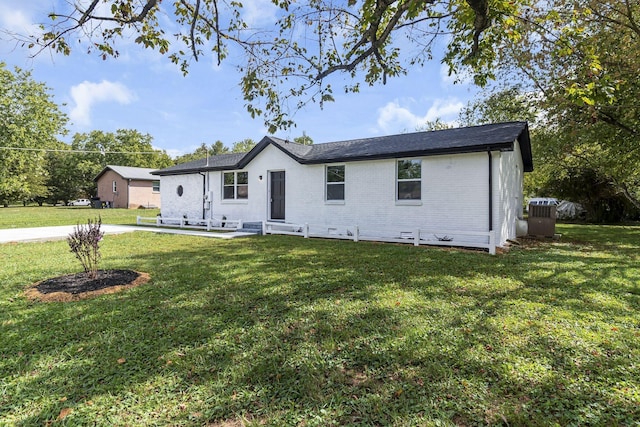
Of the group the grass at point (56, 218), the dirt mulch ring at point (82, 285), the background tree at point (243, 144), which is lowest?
the dirt mulch ring at point (82, 285)

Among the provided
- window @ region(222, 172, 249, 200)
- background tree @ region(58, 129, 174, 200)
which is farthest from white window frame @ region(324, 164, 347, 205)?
background tree @ region(58, 129, 174, 200)

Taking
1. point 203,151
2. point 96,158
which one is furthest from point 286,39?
point 203,151

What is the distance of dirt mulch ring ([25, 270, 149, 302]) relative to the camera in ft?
17.0

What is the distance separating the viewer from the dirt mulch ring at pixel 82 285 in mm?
5188

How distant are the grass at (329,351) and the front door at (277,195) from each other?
8268mm

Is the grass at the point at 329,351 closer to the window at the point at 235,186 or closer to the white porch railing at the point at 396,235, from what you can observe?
the white porch railing at the point at 396,235

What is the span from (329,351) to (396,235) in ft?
27.8

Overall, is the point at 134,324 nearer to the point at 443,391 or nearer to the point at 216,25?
the point at 443,391

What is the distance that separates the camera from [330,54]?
308 inches

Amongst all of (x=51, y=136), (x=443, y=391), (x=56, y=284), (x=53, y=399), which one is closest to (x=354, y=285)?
(x=443, y=391)

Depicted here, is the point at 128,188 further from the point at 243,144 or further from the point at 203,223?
the point at 243,144

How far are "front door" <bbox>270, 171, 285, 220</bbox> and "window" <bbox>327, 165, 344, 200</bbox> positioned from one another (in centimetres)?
251

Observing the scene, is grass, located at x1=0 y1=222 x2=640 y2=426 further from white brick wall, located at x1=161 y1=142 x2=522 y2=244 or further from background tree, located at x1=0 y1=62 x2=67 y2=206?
background tree, located at x1=0 y1=62 x2=67 y2=206

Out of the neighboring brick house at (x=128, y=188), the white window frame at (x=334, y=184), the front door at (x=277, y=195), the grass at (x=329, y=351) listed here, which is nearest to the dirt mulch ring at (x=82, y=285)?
the grass at (x=329, y=351)
